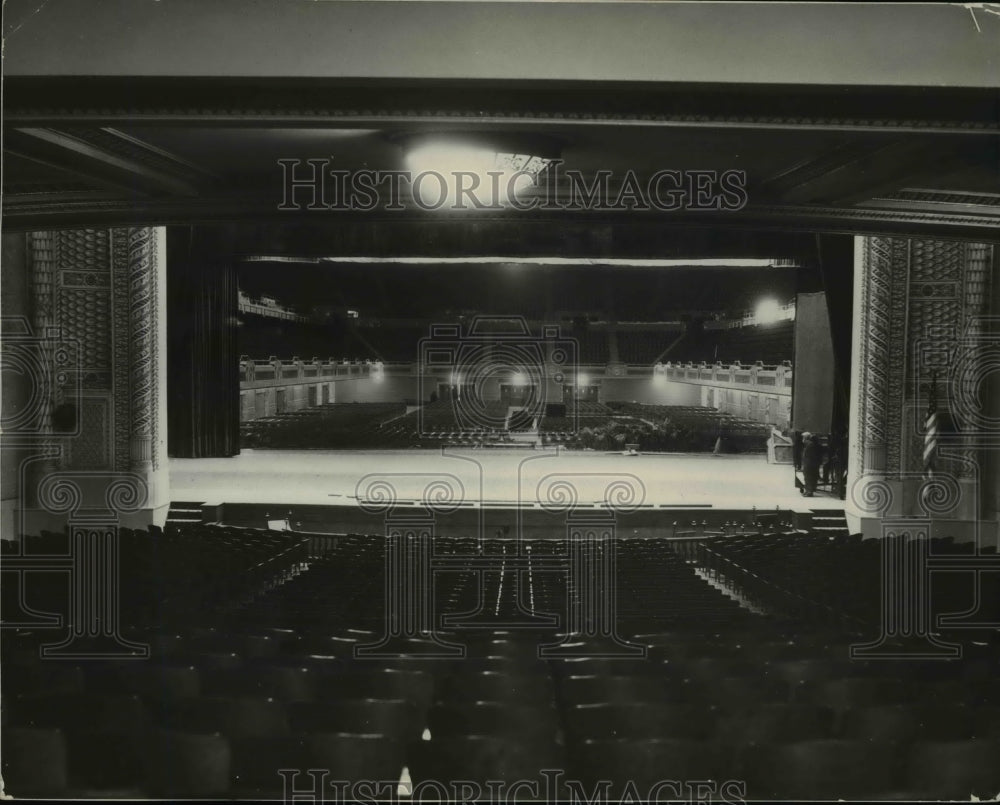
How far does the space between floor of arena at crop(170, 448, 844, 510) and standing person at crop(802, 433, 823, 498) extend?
8.8 inches

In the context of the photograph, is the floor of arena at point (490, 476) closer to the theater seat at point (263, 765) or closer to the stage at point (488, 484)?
the stage at point (488, 484)

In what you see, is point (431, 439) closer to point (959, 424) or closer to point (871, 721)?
point (959, 424)

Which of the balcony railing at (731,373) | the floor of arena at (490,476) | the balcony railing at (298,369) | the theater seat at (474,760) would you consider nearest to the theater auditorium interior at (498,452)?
the theater seat at (474,760)

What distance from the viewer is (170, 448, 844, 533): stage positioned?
35.3 feet

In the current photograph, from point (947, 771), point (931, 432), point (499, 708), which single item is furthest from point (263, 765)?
point (931, 432)

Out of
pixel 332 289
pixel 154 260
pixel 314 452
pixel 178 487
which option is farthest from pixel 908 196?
pixel 332 289

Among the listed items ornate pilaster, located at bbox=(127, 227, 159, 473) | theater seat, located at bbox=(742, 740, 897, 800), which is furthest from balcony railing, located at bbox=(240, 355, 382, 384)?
theater seat, located at bbox=(742, 740, 897, 800)

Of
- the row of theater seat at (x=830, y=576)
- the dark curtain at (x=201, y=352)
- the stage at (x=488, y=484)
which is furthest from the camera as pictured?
the dark curtain at (x=201, y=352)

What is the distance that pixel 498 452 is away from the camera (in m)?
15.5

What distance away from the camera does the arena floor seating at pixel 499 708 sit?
287cm

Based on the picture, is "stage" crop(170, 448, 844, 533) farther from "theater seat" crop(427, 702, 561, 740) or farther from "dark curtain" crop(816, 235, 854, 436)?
"theater seat" crop(427, 702, 561, 740)

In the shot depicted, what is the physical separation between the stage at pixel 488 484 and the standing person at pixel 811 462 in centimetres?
23

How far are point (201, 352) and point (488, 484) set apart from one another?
6133mm

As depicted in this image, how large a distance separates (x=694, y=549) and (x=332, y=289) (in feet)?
37.1
